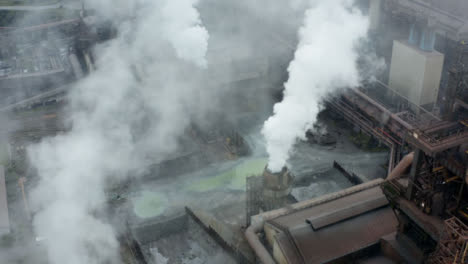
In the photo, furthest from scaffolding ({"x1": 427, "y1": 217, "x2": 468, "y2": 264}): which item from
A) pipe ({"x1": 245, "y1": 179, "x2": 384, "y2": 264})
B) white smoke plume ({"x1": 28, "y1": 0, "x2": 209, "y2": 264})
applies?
white smoke plume ({"x1": 28, "y1": 0, "x2": 209, "y2": 264})

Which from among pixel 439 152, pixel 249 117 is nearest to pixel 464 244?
pixel 439 152

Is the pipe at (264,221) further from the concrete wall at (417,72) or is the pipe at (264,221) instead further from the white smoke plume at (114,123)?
the concrete wall at (417,72)

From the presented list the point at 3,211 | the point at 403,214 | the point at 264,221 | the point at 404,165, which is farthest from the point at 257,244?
the point at 3,211

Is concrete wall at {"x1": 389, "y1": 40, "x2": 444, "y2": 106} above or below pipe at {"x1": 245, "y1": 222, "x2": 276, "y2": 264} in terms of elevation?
Answer: above

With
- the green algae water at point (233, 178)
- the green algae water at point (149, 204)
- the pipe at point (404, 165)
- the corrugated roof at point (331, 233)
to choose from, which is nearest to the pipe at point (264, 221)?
the corrugated roof at point (331, 233)

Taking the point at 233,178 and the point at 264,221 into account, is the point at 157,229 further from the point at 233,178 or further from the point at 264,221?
the point at 233,178

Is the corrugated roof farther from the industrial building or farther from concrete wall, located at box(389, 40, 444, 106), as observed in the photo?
concrete wall, located at box(389, 40, 444, 106)
